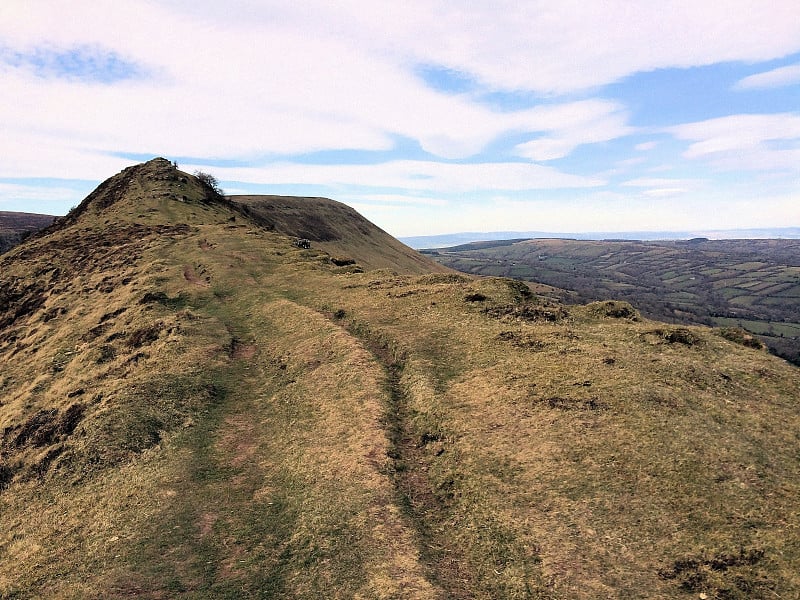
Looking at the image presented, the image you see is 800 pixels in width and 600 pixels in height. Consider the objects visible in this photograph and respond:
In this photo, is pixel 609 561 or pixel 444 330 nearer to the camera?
pixel 609 561

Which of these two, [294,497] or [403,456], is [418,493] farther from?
[294,497]

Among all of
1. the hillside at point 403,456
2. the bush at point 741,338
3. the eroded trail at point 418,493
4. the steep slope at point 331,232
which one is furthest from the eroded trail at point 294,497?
the steep slope at point 331,232

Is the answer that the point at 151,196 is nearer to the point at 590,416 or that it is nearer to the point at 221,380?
the point at 221,380

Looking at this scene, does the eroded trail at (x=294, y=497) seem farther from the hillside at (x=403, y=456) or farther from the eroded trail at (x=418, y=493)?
the eroded trail at (x=418, y=493)

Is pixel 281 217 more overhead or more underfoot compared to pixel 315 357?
more overhead

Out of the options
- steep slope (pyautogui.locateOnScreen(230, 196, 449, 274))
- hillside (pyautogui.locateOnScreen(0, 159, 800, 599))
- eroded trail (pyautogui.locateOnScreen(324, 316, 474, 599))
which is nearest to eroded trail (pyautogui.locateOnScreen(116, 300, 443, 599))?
hillside (pyautogui.locateOnScreen(0, 159, 800, 599))

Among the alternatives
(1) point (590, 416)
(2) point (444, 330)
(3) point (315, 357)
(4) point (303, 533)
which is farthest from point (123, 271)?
(1) point (590, 416)
